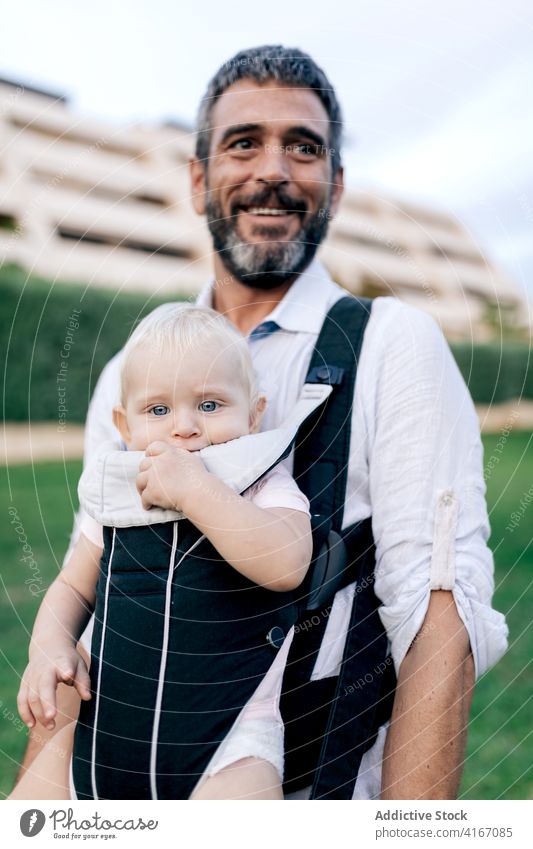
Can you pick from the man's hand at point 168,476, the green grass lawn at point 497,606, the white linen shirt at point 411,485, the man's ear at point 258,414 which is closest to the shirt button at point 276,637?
the white linen shirt at point 411,485

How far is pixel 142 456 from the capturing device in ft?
4.50

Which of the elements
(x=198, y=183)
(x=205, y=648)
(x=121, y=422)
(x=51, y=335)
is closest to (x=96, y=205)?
(x=51, y=335)

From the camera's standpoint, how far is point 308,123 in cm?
166

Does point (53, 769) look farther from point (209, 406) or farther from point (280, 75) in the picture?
point (280, 75)

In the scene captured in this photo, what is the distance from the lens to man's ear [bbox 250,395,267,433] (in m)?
1.46

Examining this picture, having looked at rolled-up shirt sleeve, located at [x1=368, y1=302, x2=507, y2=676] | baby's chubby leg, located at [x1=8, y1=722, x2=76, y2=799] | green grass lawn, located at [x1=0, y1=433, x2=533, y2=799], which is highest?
rolled-up shirt sleeve, located at [x1=368, y1=302, x2=507, y2=676]

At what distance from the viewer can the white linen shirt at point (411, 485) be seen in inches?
55.2

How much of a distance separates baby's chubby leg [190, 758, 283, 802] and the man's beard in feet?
3.04

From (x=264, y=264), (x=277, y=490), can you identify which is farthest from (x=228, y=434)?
(x=264, y=264)

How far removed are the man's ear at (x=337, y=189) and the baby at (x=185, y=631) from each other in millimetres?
612

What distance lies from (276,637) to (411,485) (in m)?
0.34

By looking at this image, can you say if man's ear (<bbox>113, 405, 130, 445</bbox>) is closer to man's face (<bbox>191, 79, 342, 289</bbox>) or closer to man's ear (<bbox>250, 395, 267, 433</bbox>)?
man's ear (<bbox>250, 395, 267, 433</bbox>)

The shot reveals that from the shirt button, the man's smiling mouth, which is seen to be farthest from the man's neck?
the shirt button

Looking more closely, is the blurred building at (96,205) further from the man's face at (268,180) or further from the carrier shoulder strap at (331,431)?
the carrier shoulder strap at (331,431)
